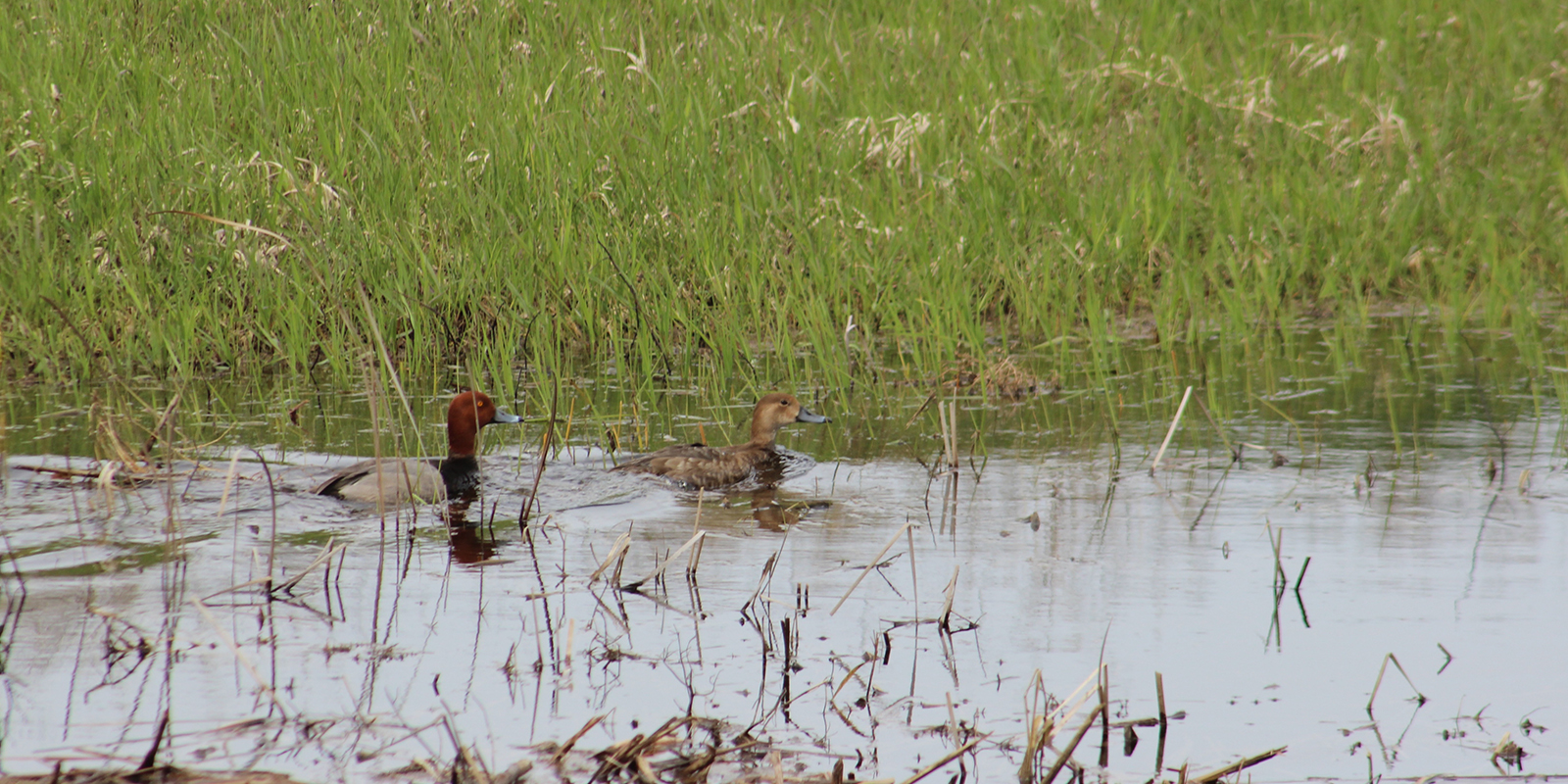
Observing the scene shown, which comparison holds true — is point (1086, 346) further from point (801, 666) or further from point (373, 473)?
point (801, 666)

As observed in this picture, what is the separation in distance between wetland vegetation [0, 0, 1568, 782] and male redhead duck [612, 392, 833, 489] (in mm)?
136

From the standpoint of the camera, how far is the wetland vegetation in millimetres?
4160

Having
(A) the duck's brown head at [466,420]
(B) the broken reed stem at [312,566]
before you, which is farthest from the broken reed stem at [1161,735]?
(A) the duck's brown head at [466,420]

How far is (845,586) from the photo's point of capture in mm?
5285

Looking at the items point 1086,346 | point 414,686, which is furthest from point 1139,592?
point 1086,346

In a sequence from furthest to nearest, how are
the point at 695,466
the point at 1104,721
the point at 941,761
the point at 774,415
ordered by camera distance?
the point at 774,415 < the point at 695,466 < the point at 1104,721 < the point at 941,761

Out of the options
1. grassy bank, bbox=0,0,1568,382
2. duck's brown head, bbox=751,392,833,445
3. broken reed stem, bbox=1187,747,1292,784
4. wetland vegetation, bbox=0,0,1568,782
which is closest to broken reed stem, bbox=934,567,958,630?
wetland vegetation, bbox=0,0,1568,782

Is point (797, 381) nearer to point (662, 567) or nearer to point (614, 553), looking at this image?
point (614, 553)

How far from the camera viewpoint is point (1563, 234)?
33.7 feet

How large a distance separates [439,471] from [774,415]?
5.69ft

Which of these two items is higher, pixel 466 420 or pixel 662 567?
pixel 466 420

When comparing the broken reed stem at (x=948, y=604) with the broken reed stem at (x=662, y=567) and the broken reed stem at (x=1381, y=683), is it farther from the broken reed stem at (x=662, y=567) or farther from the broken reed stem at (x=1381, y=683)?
the broken reed stem at (x=1381, y=683)

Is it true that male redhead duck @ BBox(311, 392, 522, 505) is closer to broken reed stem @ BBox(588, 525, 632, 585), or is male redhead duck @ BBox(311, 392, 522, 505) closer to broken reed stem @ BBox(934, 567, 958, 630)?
broken reed stem @ BBox(588, 525, 632, 585)

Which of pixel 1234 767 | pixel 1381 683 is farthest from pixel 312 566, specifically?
pixel 1381 683
